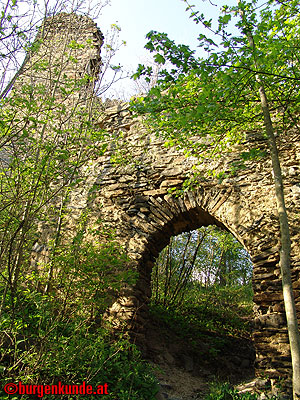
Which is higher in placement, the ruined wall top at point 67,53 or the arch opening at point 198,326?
the ruined wall top at point 67,53

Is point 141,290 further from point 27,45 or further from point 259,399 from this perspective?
point 27,45

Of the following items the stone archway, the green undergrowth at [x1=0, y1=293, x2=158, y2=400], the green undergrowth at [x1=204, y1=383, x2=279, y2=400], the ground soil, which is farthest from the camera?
the ground soil

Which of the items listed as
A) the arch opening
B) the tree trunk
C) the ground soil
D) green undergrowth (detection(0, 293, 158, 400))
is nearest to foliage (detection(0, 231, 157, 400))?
green undergrowth (detection(0, 293, 158, 400))

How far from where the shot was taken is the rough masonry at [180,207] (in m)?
3.79

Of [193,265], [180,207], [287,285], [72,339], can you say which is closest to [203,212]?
[180,207]

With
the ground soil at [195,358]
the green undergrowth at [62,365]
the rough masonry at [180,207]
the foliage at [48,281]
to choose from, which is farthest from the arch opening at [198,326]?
the rough masonry at [180,207]

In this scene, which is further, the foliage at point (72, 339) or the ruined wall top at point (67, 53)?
the ruined wall top at point (67, 53)

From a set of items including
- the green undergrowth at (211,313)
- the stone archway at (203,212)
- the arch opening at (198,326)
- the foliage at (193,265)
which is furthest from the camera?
the foliage at (193,265)

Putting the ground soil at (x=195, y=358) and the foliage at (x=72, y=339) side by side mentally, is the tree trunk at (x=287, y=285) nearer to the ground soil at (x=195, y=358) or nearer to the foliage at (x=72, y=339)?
the foliage at (x=72, y=339)

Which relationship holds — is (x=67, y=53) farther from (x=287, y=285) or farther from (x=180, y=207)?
(x=287, y=285)

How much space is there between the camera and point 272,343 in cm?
357

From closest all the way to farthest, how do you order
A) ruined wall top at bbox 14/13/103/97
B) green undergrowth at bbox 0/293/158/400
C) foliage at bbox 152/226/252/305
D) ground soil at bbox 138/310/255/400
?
green undergrowth at bbox 0/293/158/400 < ruined wall top at bbox 14/13/103/97 < ground soil at bbox 138/310/255/400 < foliage at bbox 152/226/252/305

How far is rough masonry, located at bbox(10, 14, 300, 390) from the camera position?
379 cm

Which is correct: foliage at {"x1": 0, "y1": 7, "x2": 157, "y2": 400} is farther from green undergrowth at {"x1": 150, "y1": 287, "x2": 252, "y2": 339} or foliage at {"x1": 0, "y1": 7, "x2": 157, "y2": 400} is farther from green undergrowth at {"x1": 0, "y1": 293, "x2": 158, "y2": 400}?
green undergrowth at {"x1": 150, "y1": 287, "x2": 252, "y2": 339}
